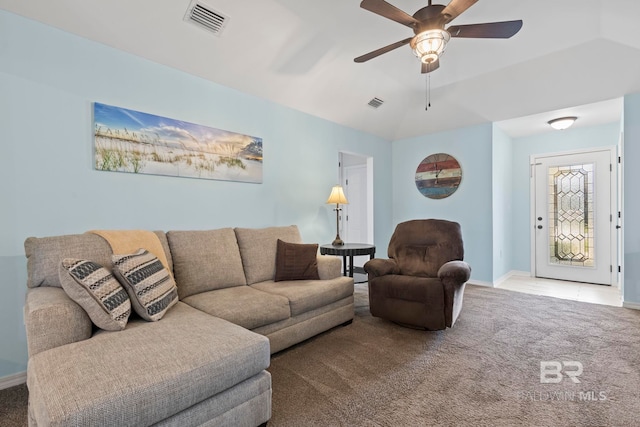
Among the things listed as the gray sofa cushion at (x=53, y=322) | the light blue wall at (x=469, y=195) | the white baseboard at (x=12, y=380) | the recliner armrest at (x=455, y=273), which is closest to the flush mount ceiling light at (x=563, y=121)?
the light blue wall at (x=469, y=195)

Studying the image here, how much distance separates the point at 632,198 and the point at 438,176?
7.27 ft

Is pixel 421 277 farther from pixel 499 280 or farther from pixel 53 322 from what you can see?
pixel 53 322

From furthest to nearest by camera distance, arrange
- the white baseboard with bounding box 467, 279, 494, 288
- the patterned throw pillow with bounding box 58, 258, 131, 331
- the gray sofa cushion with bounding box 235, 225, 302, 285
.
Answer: the white baseboard with bounding box 467, 279, 494, 288 < the gray sofa cushion with bounding box 235, 225, 302, 285 < the patterned throw pillow with bounding box 58, 258, 131, 331

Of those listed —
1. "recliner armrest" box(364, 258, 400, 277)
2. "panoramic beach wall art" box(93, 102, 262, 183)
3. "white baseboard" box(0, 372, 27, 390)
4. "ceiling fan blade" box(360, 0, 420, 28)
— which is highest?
"ceiling fan blade" box(360, 0, 420, 28)

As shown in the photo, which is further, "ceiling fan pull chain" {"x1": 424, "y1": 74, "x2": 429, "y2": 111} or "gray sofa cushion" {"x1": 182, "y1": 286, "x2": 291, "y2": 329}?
"ceiling fan pull chain" {"x1": 424, "y1": 74, "x2": 429, "y2": 111}

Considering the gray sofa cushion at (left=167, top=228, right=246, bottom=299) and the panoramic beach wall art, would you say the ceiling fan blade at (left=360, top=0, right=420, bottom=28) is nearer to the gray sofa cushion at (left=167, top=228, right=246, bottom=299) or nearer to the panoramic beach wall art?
the panoramic beach wall art

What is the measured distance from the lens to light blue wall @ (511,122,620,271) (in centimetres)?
473

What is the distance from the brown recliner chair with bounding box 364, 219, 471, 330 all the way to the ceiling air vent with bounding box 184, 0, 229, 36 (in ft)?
8.01

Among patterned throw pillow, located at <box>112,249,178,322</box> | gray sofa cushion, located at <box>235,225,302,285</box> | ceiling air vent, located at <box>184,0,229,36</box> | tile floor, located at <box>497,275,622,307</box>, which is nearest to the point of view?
patterned throw pillow, located at <box>112,249,178,322</box>

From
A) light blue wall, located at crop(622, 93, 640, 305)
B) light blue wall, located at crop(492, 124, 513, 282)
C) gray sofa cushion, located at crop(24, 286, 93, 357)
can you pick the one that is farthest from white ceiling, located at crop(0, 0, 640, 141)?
gray sofa cushion, located at crop(24, 286, 93, 357)

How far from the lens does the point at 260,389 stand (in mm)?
1494

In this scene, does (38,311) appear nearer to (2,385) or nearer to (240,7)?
(2,385)

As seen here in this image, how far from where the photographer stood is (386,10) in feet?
6.15

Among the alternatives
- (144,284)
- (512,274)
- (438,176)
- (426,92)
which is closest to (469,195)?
(438,176)
